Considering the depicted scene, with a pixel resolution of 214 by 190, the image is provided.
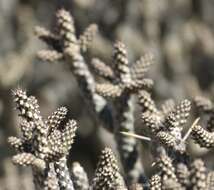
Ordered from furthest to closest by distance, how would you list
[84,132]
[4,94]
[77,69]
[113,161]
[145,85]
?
[84,132] → [4,94] → [77,69] → [145,85] → [113,161]

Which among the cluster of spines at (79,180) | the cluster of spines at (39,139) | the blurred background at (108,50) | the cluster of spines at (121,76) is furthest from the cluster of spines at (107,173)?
the blurred background at (108,50)

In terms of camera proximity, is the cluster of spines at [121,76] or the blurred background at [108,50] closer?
the cluster of spines at [121,76]

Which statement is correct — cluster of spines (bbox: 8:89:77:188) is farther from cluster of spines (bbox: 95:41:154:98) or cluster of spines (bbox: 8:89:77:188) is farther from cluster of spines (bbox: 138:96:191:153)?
cluster of spines (bbox: 95:41:154:98)

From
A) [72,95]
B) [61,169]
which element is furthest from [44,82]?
[61,169]

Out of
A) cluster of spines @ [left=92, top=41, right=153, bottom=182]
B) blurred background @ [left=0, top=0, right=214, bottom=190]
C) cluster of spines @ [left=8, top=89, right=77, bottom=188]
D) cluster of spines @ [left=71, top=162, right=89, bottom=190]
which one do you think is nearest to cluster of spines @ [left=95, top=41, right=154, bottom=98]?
cluster of spines @ [left=92, top=41, right=153, bottom=182]

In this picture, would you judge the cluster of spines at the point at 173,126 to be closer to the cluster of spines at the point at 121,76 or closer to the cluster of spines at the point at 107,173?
the cluster of spines at the point at 107,173

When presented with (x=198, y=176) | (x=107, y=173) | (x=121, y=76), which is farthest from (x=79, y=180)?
(x=198, y=176)

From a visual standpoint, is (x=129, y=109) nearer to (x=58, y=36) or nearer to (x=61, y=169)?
(x=58, y=36)

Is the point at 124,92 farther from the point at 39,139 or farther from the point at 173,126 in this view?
the point at 39,139

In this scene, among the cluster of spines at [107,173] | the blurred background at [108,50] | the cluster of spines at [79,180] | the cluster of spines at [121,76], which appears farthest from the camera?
the blurred background at [108,50]
